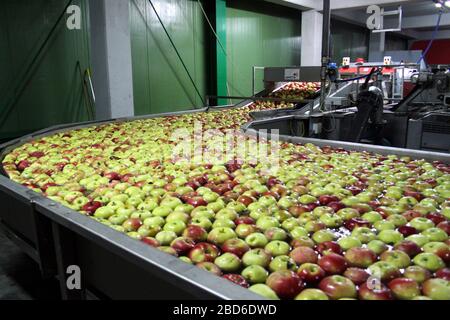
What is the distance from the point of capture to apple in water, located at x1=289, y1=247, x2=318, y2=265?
1.44 meters

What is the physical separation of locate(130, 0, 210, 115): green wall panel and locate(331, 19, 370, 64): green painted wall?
699 centimetres

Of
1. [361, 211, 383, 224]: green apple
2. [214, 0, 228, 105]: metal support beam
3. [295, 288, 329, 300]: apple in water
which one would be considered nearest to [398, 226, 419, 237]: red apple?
[361, 211, 383, 224]: green apple

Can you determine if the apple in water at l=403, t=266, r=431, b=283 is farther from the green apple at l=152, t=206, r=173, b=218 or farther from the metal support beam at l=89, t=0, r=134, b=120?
the metal support beam at l=89, t=0, r=134, b=120

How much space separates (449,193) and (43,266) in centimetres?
209

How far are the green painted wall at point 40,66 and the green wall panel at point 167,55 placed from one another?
123 centimetres

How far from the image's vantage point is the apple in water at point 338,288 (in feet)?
3.98

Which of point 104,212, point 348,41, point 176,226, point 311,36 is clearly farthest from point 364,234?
point 348,41

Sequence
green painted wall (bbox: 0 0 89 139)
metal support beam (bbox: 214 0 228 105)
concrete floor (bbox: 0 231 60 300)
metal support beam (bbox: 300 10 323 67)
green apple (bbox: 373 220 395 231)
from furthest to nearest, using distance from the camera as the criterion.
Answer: metal support beam (bbox: 300 10 323 67)
metal support beam (bbox: 214 0 228 105)
green painted wall (bbox: 0 0 89 139)
concrete floor (bbox: 0 231 60 300)
green apple (bbox: 373 220 395 231)

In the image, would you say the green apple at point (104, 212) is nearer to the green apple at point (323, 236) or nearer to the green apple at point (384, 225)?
the green apple at point (323, 236)

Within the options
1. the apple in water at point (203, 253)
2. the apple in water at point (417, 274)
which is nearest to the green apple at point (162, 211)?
the apple in water at point (203, 253)

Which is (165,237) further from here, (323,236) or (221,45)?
(221,45)

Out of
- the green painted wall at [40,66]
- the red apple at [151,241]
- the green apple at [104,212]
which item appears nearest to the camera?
the red apple at [151,241]

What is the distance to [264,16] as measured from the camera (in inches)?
440

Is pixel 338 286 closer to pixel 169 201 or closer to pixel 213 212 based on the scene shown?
pixel 213 212
